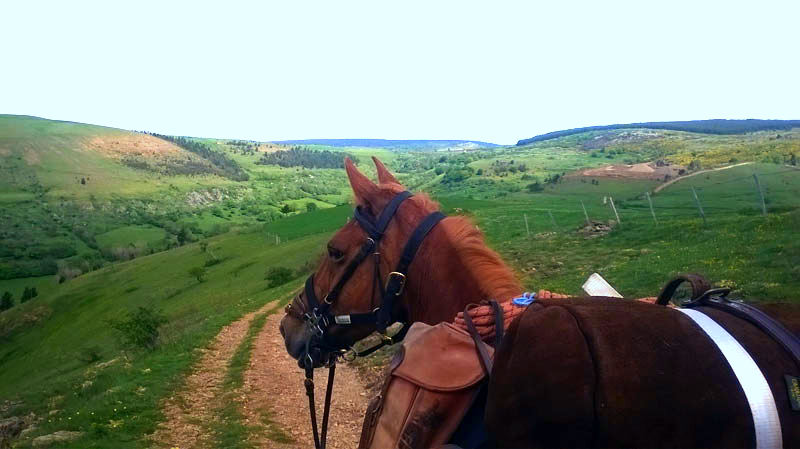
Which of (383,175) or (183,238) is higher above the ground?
(383,175)

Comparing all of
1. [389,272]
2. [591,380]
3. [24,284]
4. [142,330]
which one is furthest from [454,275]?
[24,284]

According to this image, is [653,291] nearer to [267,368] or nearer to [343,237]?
[267,368]

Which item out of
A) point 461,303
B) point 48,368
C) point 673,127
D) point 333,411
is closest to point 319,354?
point 461,303

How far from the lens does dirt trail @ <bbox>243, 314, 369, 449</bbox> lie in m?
9.24

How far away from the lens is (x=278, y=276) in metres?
33.0

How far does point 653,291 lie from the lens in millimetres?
12867

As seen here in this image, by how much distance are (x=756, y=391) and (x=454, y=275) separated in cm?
176

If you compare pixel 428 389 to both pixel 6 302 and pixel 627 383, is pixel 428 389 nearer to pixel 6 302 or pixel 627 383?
pixel 627 383

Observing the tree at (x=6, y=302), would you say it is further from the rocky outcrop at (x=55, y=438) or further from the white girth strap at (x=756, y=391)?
the white girth strap at (x=756, y=391)

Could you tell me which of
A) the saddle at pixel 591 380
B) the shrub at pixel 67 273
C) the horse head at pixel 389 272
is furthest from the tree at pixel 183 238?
the saddle at pixel 591 380

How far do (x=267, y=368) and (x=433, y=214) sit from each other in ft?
38.3

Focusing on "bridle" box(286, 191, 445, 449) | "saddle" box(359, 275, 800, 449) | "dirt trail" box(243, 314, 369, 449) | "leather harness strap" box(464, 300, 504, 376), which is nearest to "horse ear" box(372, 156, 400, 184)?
"bridle" box(286, 191, 445, 449)

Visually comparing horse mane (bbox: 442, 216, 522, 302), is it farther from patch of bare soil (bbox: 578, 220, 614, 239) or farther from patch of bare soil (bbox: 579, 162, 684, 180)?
patch of bare soil (bbox: 579, 162, 684, 180)

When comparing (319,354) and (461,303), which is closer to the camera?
(461,303)
